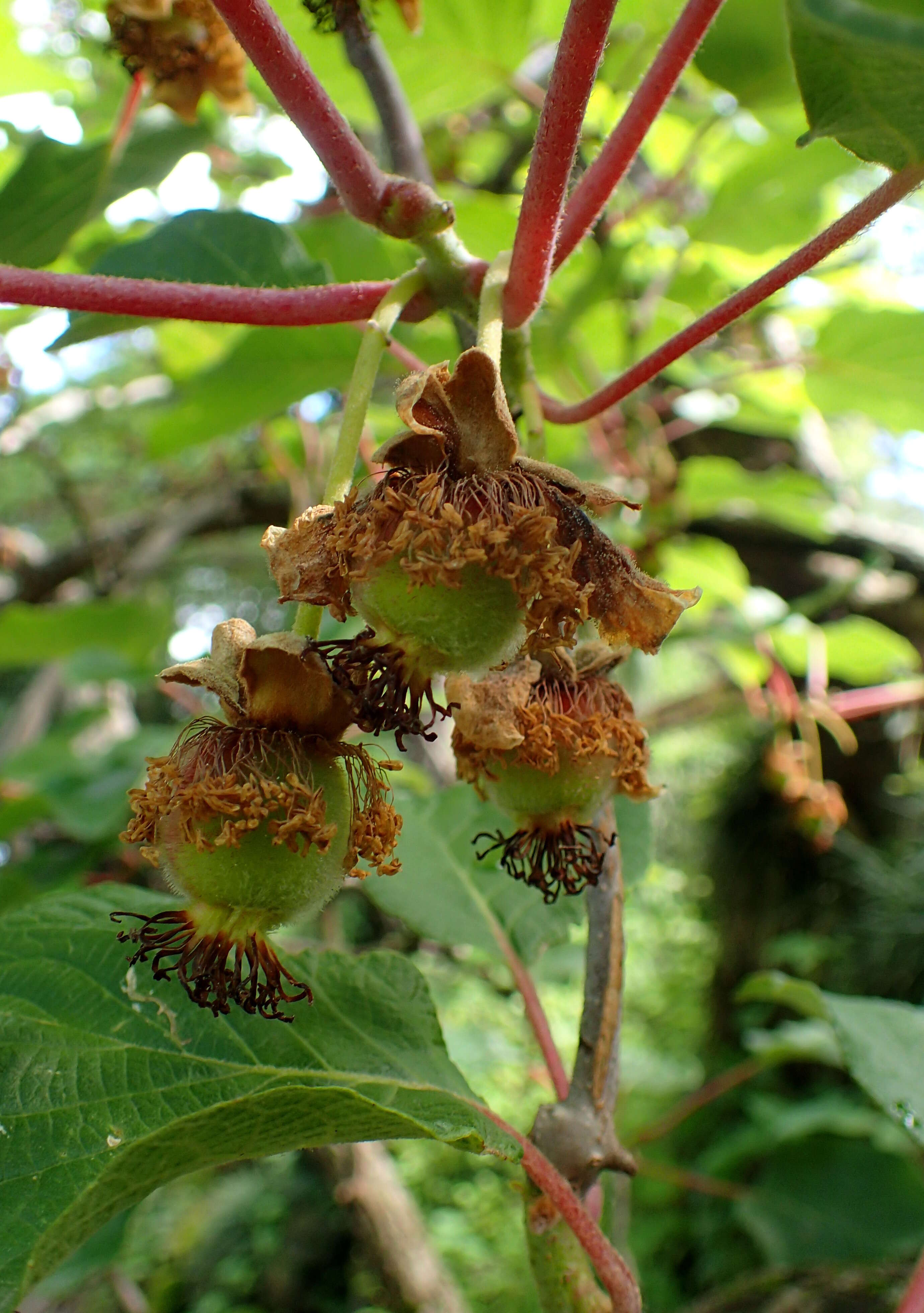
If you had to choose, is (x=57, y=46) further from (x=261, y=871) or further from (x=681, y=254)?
(x=261, y=871)

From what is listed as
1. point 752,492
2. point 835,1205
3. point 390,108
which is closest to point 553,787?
point 390,108

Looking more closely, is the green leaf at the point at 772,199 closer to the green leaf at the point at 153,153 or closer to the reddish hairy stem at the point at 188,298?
the green leaf at the point at 153,153

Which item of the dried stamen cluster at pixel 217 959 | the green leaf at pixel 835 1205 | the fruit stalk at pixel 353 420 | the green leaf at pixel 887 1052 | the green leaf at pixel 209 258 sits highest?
the green leaf at pixel 209 258

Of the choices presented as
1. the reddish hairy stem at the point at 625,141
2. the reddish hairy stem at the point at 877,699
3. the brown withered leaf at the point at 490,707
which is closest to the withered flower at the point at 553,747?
the brown withered leaf at the point at 490,707

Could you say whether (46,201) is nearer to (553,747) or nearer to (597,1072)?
(553,747)

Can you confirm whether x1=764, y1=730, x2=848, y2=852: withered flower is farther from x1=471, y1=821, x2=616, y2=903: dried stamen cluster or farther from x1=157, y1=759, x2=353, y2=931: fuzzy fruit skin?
x1=157, y1=759, x2=353, y2=931: fuzzy fruit skin

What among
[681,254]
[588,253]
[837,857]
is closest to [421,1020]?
[681,254]
